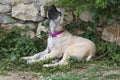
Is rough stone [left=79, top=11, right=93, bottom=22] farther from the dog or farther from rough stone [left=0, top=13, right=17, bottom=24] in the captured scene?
rough stone [left=0, top=13, right=17, bottom=24]

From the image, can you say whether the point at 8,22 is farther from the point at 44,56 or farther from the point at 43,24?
the point at 44,56

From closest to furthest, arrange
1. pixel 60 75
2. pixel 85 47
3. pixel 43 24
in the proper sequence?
pixel 60 75, pixel 85 47, pixel 43 24

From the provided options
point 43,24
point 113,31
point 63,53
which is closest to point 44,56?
point 63,53

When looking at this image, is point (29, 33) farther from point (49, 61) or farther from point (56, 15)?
point (49, 61)

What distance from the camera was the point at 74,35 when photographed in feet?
24.9

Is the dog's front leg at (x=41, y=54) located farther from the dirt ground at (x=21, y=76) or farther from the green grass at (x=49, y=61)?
the dirt ground at (x=21, y=76)

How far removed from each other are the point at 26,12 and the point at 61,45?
1.15m

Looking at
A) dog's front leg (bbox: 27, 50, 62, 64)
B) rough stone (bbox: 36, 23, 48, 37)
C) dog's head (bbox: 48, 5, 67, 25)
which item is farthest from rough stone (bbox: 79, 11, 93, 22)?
dog's front leg (bbox: 27, 50, 62, 64)

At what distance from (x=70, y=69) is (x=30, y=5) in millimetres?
1945

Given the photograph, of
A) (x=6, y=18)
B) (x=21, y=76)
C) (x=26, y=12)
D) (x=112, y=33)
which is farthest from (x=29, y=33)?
(x=21, y=76)

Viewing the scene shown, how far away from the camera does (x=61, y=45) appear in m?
7.34

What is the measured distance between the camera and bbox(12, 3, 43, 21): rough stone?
7930 millimetres

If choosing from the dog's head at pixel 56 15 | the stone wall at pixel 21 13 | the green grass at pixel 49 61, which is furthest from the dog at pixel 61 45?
the stone wall at pixel 21 13

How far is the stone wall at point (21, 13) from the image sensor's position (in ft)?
26.0
